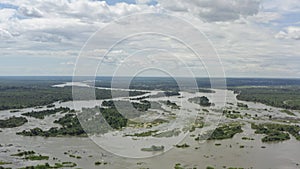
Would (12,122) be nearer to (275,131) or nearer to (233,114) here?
(275,131)

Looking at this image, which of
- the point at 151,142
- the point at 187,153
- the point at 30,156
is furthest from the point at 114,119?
the point at 30,156

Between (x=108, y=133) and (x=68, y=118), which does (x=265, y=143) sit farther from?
(x=68, y=118)

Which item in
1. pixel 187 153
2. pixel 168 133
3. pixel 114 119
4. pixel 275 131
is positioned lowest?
pixel 187 153

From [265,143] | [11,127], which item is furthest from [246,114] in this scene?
[11,127]

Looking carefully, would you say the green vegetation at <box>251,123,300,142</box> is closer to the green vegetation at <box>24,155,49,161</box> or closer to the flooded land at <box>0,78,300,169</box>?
the flooded land at <box>0,78,300,169</box>

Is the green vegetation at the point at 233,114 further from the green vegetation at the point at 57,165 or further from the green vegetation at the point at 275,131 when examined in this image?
the green vegetation at the point at 57,165

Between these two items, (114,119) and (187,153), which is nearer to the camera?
(187,153)
